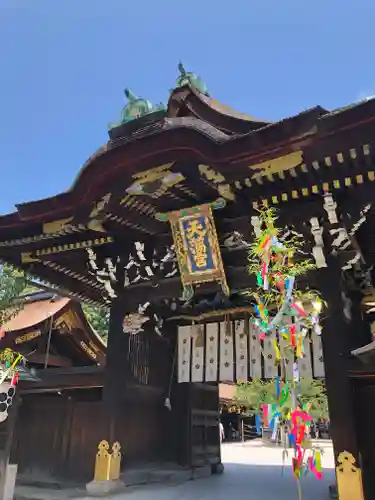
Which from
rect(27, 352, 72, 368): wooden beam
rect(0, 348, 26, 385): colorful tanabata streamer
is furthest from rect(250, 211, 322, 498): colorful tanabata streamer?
rect(27, 352, 72, 368): wooden beam

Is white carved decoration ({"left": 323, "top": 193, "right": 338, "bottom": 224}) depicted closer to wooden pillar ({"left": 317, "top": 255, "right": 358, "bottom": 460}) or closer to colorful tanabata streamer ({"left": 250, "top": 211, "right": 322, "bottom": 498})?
wooden pillar ({"left": 317, "top": 255, "right": 358, "bottom": 460})

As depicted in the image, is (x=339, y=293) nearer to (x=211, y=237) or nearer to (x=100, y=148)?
(x=211, y=237)

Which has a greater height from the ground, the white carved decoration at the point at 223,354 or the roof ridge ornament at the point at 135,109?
the roof ridge ornament at the point at 135,109

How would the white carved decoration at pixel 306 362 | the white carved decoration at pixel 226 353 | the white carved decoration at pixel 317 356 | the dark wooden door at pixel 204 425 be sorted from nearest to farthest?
the white carved decoration at pixel 317 356, the white carved decoration at pixel 306 362, the white carved decoration at pixel 226 353, the dark wooden door at pixel 204 425

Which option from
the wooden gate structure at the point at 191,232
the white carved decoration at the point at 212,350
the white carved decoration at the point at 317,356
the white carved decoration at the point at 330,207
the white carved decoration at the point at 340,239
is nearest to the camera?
the wooden gate structure at the point at 191,232

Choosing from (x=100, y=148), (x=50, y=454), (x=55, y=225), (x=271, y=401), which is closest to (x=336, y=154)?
(x=271, y=401)

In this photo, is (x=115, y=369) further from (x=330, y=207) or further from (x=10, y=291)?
(x=330, y=207)

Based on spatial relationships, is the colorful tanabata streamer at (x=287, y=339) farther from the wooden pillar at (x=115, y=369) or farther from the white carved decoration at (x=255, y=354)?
the wooden pillar at (x=115, y=369)

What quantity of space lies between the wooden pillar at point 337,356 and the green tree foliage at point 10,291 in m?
6.15

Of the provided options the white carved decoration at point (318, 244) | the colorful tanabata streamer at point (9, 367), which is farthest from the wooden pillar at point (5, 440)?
the white carved decoration at point (318, 244)

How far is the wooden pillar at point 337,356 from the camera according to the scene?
18.4 feet

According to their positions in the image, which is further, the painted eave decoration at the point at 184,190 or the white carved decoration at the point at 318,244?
the white carved decoration at the point at 318,244

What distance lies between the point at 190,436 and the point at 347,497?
494 centimetres

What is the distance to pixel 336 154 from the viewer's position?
5.46 m
